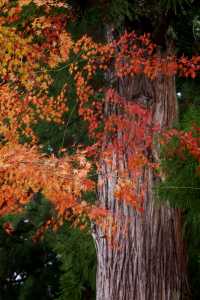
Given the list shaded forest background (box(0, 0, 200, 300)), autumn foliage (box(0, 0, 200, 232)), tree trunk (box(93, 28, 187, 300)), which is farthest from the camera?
autumn foliage (box(0, 0, 200, 232))

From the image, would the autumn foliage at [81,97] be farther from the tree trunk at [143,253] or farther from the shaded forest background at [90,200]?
the shaded forest background at [90,200]

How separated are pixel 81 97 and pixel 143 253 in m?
3.11

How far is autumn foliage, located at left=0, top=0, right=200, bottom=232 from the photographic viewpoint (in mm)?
5391

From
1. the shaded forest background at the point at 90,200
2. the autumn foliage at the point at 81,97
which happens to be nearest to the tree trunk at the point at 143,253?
the autumn foliage at the point at 81,97

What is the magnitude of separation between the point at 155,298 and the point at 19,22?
13.4ft

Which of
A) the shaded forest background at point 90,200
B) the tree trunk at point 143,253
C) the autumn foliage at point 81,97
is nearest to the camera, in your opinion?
the shaded forest background at point 90,200

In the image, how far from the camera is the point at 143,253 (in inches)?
207

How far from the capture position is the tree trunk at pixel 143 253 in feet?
17.0

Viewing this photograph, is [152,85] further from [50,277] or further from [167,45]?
[50,277]

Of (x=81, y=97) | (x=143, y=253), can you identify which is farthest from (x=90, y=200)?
(x=143, y=253)

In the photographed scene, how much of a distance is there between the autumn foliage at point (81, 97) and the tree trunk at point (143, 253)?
0.16 metres

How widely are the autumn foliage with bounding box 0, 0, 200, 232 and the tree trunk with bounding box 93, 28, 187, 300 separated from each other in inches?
6.4

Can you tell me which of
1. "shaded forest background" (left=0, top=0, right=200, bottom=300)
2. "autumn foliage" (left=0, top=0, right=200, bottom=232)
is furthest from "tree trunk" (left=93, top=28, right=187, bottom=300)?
"shaded forest background" (left=0, top=0, right=200, bottom=300)

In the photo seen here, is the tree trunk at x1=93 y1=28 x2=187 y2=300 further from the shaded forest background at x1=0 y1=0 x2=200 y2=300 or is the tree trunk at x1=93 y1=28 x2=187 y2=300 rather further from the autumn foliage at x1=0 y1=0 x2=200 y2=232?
the shaded forest background at x1=0 y1=0 x2=200 y2=300
